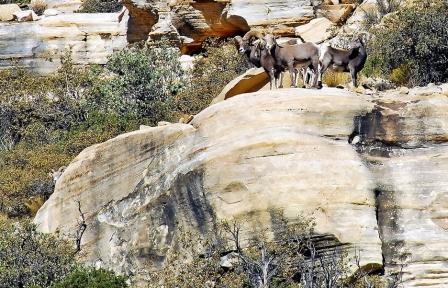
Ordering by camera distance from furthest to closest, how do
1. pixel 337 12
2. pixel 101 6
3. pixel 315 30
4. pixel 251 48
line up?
1. pixel 101 6
2. pixel 337 12
3. pixel 315 30
4. pixel 251 48

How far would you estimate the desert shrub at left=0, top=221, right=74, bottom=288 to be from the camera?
21516 millimetres

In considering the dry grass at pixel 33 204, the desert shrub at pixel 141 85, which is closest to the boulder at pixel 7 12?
the desert shrub at pixel 141 85

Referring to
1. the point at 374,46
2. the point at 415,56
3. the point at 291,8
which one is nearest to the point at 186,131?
the point at 415,56

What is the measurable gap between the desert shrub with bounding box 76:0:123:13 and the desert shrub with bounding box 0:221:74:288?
4041 centimetres

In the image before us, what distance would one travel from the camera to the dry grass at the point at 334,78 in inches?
1017

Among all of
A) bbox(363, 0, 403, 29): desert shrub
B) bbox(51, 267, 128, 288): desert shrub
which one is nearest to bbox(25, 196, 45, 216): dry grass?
bbox(51, 267, 128, 288): desert shrub

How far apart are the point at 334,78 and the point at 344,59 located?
3.01m

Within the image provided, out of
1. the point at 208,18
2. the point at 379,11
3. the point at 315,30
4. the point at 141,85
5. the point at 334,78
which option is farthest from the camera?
the point at 208,18

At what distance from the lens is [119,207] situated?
22.1 meters

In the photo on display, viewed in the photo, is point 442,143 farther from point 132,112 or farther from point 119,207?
point 132,112

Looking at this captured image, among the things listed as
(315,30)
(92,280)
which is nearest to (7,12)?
(315,30)

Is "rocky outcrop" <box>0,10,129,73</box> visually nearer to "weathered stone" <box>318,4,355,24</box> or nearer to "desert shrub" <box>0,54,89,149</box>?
"desert shrub" <box>0,54,89,149</box>

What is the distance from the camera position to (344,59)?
23.2 m

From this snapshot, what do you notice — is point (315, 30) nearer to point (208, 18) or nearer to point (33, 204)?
point (208, 18)
